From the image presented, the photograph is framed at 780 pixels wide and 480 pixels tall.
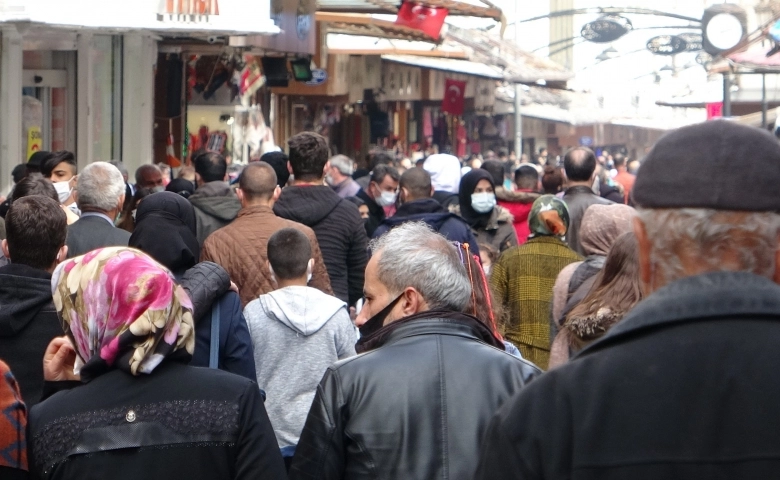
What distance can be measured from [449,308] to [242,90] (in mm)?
12522

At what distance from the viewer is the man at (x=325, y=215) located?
6699 millimetres

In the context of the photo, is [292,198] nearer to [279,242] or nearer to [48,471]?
[279,242]

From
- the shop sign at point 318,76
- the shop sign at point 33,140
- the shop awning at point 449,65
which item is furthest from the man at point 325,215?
the shop awning at point 449,65

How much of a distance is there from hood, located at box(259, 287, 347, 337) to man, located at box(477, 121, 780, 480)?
3027 mm

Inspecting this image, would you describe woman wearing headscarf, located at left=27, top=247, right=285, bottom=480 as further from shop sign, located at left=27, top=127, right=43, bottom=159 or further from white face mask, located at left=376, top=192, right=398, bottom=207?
shop sign, located at left=27, top=127, right=43, bottom=159

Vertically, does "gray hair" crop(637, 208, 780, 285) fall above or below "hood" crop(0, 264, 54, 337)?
above

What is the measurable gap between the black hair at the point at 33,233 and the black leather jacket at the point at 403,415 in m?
1.78

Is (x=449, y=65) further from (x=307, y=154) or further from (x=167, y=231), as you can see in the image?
(x=167, y=231)

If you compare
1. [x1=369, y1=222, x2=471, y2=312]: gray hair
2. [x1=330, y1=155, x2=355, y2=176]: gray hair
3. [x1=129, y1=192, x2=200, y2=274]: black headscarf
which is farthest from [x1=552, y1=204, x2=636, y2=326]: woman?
[x1=330, y1=155, x2=355, y2=176]: gray hair

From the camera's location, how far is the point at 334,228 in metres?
6.71

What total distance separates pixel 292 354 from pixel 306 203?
2.05 meters

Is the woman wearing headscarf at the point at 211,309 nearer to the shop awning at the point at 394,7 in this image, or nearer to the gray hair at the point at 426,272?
the gray hair at the point at 426,272

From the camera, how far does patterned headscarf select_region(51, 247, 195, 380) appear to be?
2.72 meters

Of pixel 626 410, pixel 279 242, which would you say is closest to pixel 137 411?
pixel 626 410
